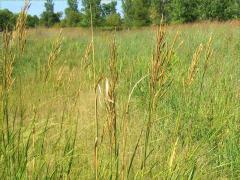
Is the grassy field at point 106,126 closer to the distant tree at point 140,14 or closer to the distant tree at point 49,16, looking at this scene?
the distant tree at point 140,14

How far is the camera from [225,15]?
26.7m

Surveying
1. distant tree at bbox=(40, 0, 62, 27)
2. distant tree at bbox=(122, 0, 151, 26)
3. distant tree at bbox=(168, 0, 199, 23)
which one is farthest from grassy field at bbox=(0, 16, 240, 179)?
distant tree at bbox=(40, 0, 62, 27)

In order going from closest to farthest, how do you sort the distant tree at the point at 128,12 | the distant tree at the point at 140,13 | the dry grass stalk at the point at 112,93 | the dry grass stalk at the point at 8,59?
the dry grass stalk at the point at 112,93
the dry grass stalk at the point at 8,59
the distant tree at the point at 140,13
the distant tree at the point at 128,12

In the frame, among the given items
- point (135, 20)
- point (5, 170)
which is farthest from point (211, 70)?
point (135, 20)

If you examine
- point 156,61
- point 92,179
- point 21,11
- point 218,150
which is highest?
point 21,11

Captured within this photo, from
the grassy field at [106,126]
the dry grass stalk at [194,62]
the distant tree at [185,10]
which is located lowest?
the grassy field at [106,126]

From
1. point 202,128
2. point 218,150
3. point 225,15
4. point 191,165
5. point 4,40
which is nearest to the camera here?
point 4,40

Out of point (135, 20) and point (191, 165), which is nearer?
point (191, 165)

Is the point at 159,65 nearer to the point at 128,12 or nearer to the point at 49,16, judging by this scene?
the point at 128,12

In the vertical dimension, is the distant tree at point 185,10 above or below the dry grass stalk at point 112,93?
above

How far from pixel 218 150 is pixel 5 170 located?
1.46 m

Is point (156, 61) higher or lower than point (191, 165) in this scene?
higher

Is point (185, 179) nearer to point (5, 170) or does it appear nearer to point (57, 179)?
point (57, 179)

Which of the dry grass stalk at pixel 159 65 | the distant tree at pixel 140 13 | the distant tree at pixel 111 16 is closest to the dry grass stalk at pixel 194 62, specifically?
the dry grass stalk at pixel 159 65
